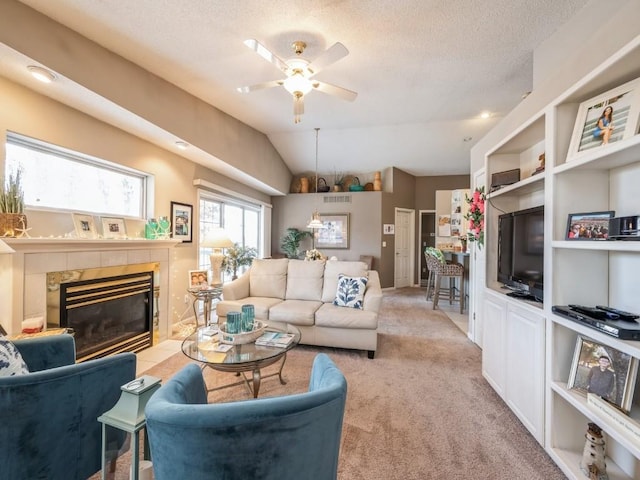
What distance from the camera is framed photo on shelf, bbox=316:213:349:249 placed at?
23.0 ft

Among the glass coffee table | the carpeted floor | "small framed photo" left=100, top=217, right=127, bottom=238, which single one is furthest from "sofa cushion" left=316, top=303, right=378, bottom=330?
"small framed photo" left=100, top=217, right=127, bottom=238

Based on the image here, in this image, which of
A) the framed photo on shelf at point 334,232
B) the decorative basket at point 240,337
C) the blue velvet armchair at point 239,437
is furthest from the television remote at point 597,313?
the framed photo on shelf at point 334,232

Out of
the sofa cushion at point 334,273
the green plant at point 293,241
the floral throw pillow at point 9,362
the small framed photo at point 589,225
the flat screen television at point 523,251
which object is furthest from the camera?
the green plant at point 293,241

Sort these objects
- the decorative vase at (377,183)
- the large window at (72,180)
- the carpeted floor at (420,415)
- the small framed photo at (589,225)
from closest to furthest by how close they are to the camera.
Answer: the small framed photo at (589,225), the carpeted floor at (420,415), the large window at (72,180), the decorative vase at (377,183)

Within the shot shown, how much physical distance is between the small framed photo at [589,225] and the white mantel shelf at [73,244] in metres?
3.47

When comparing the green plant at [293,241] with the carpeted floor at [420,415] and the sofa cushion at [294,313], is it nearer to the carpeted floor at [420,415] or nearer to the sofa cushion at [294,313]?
the sofa cushion at [294,313]

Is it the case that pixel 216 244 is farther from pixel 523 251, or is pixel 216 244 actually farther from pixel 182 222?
pixel 523 251

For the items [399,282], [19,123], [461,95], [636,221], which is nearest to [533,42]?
[461,95]

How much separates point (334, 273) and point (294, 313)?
0.78 metres

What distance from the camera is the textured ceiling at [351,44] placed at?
209 centimetres

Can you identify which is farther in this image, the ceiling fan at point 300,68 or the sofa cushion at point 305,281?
the sofa cushion at point 305,281

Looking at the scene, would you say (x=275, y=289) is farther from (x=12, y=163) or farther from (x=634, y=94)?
(x=634, y=94)

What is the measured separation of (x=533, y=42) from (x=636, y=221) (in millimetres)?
2282

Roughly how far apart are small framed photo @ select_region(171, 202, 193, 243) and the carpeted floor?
174 cm
